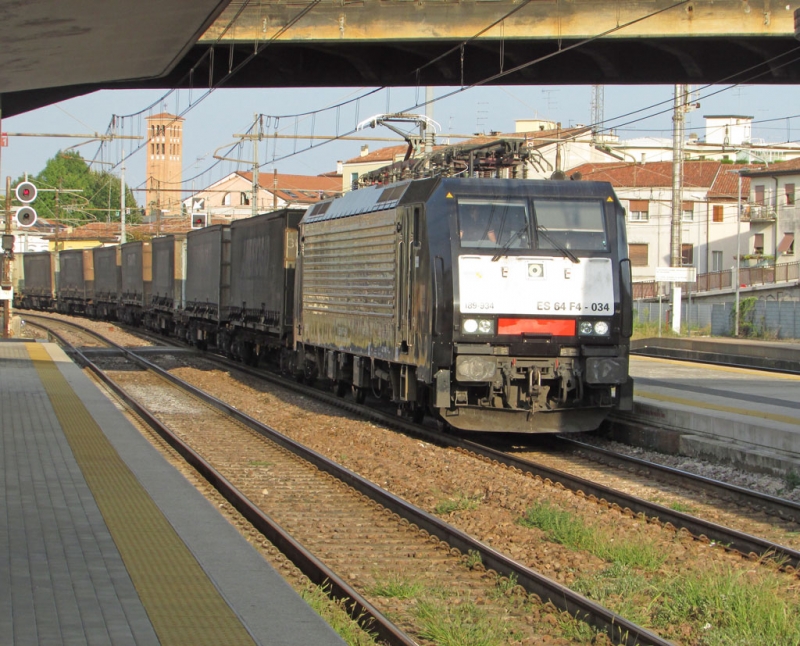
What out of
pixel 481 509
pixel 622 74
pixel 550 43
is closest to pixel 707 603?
pixel 481 509

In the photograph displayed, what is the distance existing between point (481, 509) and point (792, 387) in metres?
11.6

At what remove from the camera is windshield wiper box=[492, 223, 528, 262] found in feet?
42.0

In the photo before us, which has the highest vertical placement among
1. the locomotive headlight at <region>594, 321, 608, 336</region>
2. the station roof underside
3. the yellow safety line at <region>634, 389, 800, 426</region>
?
the station roof underside

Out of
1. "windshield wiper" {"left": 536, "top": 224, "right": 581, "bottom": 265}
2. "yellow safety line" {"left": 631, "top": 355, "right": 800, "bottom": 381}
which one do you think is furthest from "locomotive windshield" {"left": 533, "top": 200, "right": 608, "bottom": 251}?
"yellow safety line" {"left": 631, "top": 355, "right": 800, "bottom": 381}

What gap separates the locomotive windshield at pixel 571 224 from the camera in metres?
13.1

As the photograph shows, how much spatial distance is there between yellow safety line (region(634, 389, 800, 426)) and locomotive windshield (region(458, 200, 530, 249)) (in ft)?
13.5

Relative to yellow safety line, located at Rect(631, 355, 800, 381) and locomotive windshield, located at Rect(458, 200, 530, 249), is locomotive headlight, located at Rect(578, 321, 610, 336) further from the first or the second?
yellow safety line, located at Rect(631, 355, 800, 381)

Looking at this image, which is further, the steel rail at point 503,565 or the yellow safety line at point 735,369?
the yellow safety line at point 735,369

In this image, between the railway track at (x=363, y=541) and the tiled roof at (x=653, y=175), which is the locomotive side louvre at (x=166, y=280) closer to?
the railway track at (x=363, y=541)

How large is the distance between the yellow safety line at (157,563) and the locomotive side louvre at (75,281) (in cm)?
4247

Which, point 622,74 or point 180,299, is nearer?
point 622,74

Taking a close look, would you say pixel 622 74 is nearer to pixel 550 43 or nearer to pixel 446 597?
pixel 550 43

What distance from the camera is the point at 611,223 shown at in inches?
519

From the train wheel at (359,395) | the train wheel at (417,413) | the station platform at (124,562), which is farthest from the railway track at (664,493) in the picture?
the station platform at (124,562)
